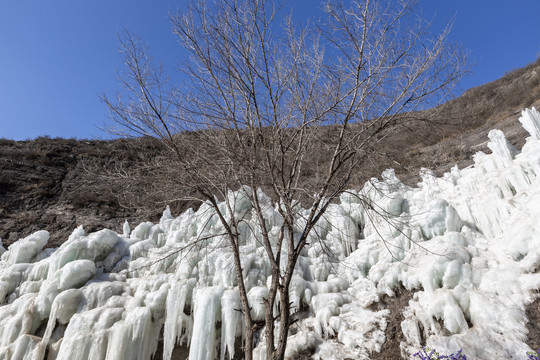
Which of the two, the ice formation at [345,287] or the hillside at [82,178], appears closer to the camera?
the ice formation at [345,287]

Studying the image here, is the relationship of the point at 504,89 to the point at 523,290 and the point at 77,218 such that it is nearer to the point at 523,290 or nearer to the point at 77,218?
the point at 523,290

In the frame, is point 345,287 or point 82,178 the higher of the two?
point 82,178

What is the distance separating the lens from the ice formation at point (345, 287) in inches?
215

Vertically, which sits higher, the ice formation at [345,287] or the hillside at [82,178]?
the hillside at [82,178]

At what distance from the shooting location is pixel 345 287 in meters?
7.58

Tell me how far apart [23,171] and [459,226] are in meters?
21.6

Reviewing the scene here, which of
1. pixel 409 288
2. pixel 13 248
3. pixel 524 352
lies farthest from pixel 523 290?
pixel 13 248

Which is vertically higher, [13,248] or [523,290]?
[13,248]

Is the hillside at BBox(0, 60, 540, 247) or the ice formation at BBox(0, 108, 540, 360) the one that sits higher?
the hillside at BBox(0, 60, 540, 247)

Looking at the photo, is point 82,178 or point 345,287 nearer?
point 345,287

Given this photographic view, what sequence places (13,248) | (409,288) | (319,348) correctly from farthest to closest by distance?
(13,248), (409,288), (319,348)

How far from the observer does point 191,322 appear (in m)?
7.32

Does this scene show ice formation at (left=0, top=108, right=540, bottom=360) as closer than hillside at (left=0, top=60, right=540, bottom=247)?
Yes

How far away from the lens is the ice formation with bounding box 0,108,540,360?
5465 millimetres
